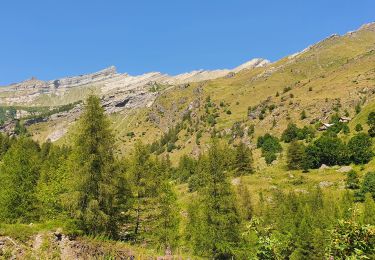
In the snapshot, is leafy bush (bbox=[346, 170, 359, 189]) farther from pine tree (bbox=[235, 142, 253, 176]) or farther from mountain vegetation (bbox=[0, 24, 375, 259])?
pine tree (bbox=[235, 142, 253, 176])

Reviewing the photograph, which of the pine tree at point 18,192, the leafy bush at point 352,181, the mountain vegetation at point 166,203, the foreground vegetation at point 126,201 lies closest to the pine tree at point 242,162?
the mountain vegetation at point 166,203

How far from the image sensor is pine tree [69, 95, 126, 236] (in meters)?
29.9

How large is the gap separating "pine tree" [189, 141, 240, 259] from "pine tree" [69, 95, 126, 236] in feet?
31.0

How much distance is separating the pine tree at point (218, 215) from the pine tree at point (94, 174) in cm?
946

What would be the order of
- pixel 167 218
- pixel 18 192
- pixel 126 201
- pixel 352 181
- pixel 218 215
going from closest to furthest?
pixel 126 201, pixel 218 215, pixel 18 192, pixel 167 218, pixel 352 181

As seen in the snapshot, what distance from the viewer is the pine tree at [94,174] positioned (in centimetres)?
2994

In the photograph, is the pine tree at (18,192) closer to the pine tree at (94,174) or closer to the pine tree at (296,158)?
the pine tree at (94,174)

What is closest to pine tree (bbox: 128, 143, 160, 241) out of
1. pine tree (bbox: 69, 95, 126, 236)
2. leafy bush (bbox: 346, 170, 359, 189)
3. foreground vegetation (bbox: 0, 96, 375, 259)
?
foreground vegetation (bbox: 0, 96, 375, 259)

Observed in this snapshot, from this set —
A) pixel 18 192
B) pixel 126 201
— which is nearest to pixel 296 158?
pixel 126 201

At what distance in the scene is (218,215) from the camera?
36.8m

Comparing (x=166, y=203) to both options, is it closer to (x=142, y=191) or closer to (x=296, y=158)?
(x=142, y=191)

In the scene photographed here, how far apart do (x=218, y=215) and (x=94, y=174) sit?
13.5 m

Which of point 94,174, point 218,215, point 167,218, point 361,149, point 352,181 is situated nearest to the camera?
point 94,174

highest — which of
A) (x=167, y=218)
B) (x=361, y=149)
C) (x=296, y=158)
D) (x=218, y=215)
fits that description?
(x=167, y=218)
